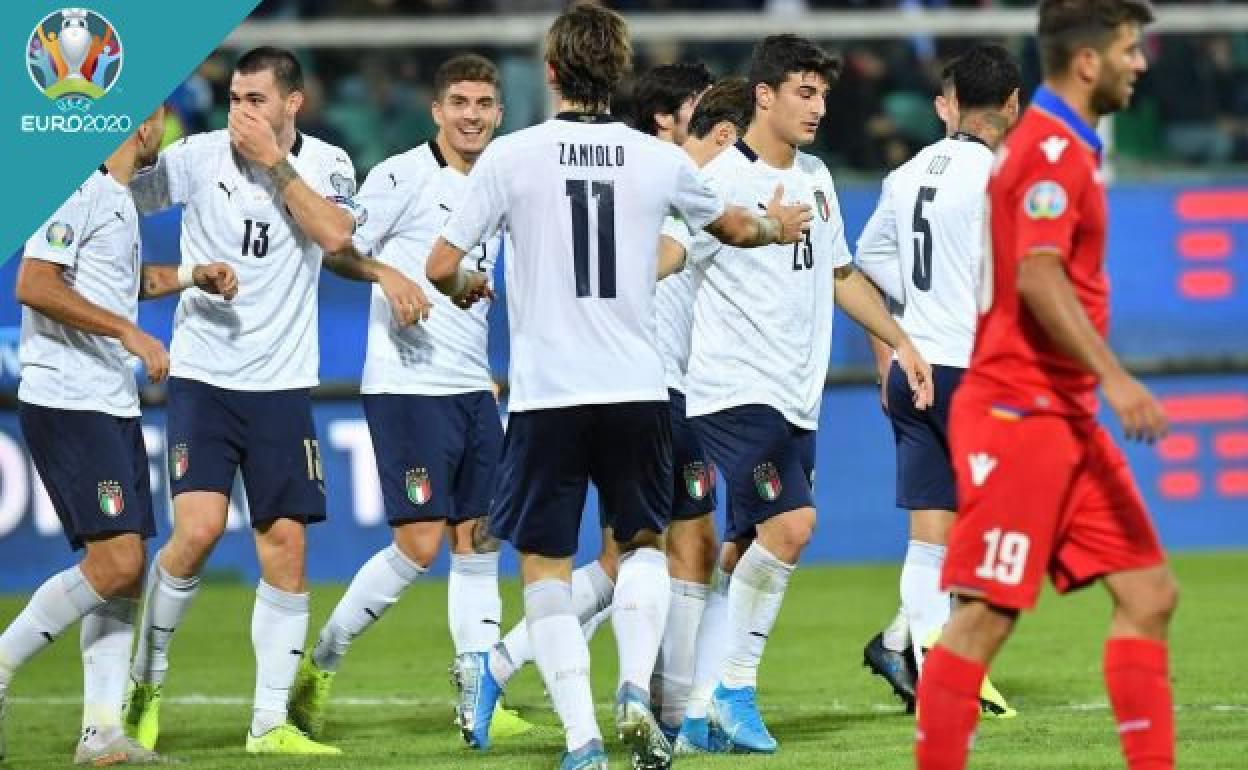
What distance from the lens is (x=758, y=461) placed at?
8.61 meters

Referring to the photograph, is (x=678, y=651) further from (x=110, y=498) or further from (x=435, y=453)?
(x=110, y=498)

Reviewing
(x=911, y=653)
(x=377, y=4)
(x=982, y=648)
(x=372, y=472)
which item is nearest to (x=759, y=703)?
(x=911, y=653)

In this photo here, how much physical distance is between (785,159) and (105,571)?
2912mm

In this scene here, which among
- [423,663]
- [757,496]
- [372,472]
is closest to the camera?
[757,496]

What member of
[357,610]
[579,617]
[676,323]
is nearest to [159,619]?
[357,610]

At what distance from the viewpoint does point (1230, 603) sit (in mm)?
13484

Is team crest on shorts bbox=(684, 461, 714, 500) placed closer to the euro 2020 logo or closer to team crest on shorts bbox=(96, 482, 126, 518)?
team crest on shorts bbox=(96, 482, 126, 518)

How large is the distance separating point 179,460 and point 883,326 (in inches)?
107

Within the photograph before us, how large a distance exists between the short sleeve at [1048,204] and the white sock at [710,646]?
2989 mm

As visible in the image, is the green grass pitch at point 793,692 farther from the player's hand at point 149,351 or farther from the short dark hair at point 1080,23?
the short dark hair at point 1080,23

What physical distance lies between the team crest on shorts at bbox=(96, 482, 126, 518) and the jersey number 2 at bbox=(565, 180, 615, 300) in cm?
225

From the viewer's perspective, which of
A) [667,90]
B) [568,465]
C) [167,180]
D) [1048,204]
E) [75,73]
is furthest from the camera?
[75,73]

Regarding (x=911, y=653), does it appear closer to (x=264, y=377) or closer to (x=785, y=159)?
(x=785, y=159)

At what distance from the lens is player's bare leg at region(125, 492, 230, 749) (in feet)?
29.6
